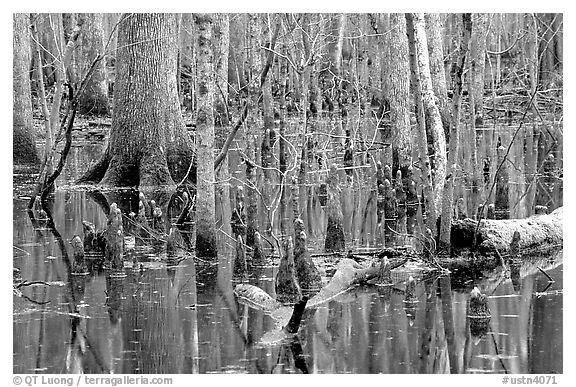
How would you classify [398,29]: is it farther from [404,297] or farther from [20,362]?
[20,362]

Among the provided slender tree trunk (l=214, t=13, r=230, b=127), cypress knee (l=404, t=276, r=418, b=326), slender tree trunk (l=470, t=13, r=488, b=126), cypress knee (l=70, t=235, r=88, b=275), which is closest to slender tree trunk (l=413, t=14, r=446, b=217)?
cypress knee (l=404, t=276, r=418, b=326)

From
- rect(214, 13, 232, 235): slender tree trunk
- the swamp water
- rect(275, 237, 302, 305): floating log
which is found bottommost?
the swamp water

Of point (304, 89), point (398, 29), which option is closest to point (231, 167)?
point (398, 29)

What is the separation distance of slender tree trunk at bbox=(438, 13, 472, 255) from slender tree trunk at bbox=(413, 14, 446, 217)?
0.68 feet

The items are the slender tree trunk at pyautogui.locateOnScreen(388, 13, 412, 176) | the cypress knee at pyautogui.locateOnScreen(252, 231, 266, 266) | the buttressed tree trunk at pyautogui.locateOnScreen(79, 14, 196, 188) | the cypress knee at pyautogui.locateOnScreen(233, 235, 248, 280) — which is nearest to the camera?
the cypress knee at pyautogui.locateOnScreen(233, 235, 248, 280)

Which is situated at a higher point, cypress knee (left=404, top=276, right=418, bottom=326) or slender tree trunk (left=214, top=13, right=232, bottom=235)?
slender tree trunk (left=214, top=13, right=232, bottom=235)

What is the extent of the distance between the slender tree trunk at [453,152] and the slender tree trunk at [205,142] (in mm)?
2326

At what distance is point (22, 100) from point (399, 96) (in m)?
6.17

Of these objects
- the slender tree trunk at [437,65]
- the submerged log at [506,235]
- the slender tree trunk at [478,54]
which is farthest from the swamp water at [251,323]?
the slender tree trunk at [437,65]

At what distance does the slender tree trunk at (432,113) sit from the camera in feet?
30.4

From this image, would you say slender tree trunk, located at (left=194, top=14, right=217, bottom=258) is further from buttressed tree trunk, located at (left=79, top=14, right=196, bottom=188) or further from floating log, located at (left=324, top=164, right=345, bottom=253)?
buttressed tree trunk, located at (left=79, top=14, right=196, bottom=188)

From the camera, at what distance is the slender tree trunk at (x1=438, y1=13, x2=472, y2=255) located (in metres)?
8.79

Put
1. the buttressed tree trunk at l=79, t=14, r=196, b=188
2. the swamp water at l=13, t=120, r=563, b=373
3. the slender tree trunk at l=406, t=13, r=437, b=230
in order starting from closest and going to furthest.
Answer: the swamp water at l=13, t=120, r=563, b=373 → the slender tree trunk at l=406, t=13, r=437, b=230 → the buttressed tree trunk at l=79, t=14, r=196, b=188

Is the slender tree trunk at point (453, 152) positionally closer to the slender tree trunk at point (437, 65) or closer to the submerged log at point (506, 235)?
the submerged log at point (506, 235)
